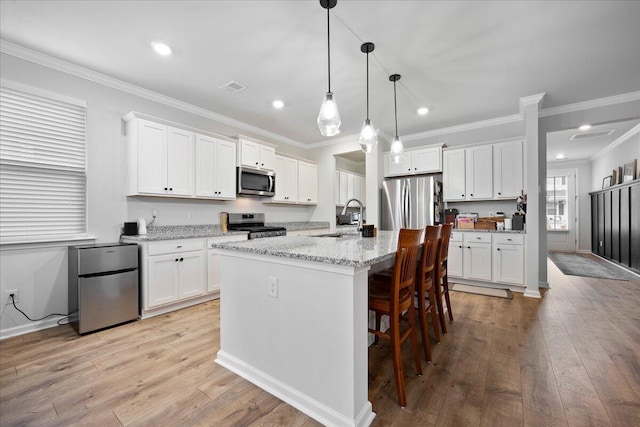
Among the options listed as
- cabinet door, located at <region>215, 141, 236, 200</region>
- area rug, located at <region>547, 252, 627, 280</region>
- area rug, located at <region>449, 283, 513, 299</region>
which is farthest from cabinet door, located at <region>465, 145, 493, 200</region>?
cabinet door, located at <region>215, 141, 236, 200</region>

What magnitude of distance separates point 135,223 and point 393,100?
3659 mm

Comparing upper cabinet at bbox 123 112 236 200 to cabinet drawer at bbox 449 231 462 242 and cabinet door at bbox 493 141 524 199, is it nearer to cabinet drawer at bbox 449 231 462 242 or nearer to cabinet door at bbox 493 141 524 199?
cabinet drawer at bbox 449 231 462 242

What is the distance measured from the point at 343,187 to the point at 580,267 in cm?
508

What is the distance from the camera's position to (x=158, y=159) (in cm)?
334

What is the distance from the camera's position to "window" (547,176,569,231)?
26.2 ft

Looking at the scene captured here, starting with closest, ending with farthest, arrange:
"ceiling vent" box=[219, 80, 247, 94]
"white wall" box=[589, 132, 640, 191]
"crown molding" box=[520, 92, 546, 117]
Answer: "ceiling vent" box=[219, 80, 247, 94]
"crown molding" box=[520, 92, 546, 117]
"white wall" box=[589, 132, 640, 191]

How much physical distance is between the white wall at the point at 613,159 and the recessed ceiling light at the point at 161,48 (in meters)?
7.52

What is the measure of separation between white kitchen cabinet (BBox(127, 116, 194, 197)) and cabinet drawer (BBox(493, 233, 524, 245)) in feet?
14.4

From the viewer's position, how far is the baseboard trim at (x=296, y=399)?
144 cm

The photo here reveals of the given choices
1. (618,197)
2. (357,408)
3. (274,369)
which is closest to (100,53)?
(274,369)

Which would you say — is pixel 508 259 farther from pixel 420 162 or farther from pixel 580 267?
pixel 580 267

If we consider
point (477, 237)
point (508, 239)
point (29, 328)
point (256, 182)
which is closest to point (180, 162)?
point (256, 182)

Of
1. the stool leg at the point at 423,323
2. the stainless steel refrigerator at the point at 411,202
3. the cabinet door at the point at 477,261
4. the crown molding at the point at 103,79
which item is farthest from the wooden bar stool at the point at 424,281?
the crown molding at the point at 103,79

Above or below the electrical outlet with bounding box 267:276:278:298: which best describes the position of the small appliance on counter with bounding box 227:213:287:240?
above
